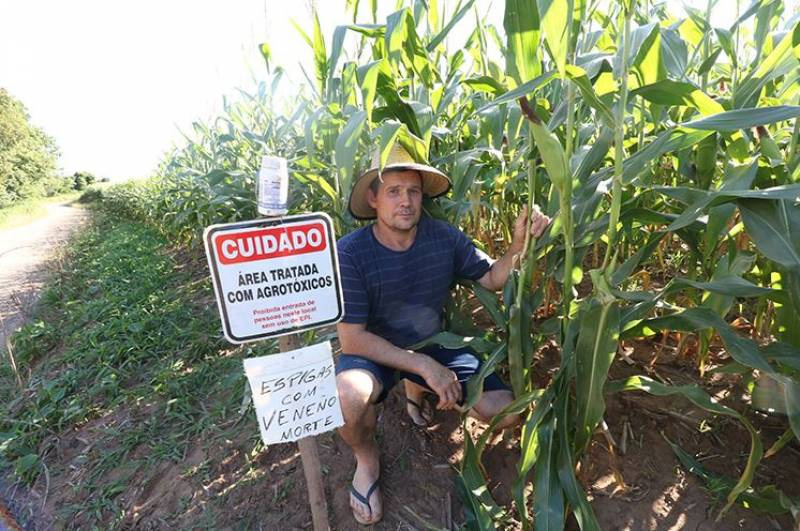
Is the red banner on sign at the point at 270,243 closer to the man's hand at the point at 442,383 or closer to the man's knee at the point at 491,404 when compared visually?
the man's hand at the point at 442,383

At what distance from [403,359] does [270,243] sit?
679 mm

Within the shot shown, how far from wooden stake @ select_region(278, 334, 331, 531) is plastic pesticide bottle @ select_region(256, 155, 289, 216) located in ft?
1.12

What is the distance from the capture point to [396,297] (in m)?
1.71

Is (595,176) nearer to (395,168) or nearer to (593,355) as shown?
(593,355)

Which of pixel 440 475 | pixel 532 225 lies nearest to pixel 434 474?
pixel 440 475

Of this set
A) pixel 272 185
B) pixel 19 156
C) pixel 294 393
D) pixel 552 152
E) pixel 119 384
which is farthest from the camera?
pixel 19 156

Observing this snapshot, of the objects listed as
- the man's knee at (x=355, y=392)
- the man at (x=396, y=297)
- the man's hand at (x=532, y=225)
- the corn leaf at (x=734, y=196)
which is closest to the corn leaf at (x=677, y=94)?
the corn leaf at (x=734, y=196)

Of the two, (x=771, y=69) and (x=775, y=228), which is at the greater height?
(x=771, y=69)

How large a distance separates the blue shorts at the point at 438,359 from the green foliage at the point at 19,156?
28.7m

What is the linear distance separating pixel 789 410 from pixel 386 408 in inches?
54.6

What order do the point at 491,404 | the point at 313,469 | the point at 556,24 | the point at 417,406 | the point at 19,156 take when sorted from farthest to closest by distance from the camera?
1. the point at 19,156
2. the point at 417,406
3. the point at 491,404
4. the point at 313,469
5. the point at 556,24

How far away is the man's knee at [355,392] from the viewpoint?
1.51m

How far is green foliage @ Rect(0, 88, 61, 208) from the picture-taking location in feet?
79.3

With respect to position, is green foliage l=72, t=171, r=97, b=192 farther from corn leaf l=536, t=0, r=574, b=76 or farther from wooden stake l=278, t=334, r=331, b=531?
corn leaf l=536, t=0, r=574, b=76
